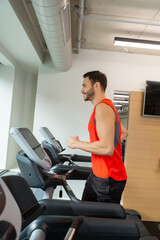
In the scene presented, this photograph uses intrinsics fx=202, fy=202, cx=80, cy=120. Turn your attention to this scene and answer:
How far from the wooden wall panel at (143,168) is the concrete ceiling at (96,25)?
148cm

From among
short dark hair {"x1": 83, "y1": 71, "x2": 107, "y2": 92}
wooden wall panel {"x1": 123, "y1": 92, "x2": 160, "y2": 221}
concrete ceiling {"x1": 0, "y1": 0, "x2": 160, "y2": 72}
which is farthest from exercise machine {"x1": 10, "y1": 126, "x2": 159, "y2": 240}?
wooden wall panel {"x1": 123, "y1": 92, "x2": 160, "y2": 221}

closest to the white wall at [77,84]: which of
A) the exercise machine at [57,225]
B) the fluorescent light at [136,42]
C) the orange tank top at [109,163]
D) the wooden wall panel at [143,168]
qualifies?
the fluorescent light at [136,42]

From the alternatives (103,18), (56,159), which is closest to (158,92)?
(103,18)

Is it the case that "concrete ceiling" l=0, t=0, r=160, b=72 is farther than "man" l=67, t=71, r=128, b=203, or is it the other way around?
"concrete ceiling" l=0, t=0, r=160, b=72

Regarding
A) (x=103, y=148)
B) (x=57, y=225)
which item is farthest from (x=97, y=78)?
(x=57, y=225)

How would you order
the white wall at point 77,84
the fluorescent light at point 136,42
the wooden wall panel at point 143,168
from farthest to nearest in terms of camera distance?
the white wall at point 77,84, the fluorescent light at point 136,42, the wooden wall panel at point 143,168

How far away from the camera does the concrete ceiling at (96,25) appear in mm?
2510

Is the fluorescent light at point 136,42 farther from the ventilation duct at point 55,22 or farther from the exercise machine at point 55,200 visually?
the exercise machine at point 55,200

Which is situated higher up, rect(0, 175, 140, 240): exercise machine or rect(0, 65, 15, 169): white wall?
rect(0, 65, 15, 169): white wall

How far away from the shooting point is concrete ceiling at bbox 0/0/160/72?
2.51 m

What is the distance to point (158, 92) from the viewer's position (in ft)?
11.3

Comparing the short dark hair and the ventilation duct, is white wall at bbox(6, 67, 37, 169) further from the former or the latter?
the short dark hair

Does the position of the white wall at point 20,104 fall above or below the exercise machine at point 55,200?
above

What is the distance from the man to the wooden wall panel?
1.66 m
